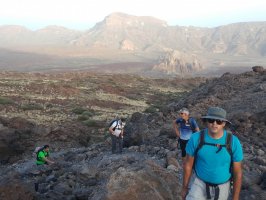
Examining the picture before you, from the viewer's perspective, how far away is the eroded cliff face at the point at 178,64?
152375 mm

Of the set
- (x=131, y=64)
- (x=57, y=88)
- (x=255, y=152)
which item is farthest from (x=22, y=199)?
(x=131, y=64)

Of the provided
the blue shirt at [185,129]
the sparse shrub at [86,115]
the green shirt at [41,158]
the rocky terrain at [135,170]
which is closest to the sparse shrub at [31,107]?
the sparse shrub at [86,115]

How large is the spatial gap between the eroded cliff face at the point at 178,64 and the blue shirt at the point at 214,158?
144m

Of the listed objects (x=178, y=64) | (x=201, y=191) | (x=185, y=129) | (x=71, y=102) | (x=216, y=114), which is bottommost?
(x=178, y=64)

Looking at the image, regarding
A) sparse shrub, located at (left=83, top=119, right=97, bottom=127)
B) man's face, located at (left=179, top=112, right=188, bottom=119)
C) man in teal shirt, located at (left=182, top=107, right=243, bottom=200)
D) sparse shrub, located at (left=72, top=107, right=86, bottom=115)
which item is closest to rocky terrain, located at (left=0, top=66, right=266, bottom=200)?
man's face, located at (left=179, top=112, right=188, bottom=119)

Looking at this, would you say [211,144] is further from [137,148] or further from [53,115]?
[53,115]

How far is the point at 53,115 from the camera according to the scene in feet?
94.1

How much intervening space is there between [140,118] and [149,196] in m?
12.6

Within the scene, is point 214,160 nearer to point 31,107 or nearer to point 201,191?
point 201,191

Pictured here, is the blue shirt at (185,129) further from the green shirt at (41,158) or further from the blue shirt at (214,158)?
the green shirt at (41,158)

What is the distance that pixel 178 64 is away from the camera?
160m

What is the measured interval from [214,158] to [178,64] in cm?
15598

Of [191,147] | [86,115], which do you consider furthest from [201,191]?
[86,115]

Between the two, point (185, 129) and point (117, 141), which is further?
point (117, 141)
